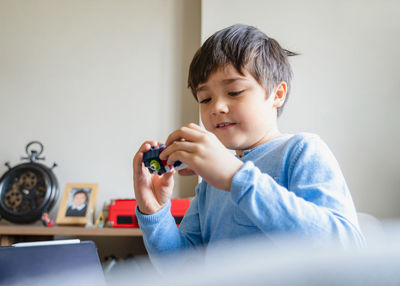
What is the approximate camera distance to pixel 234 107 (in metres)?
0.73

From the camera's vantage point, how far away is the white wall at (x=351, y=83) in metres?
1.79

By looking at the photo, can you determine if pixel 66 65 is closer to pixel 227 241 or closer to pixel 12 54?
pixel 12 54

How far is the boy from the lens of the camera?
0.48 metres

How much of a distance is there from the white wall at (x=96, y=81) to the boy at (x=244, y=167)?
1.24m

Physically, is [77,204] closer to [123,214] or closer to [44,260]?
[123,214]

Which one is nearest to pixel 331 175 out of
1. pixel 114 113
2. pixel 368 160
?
pixel 368 160

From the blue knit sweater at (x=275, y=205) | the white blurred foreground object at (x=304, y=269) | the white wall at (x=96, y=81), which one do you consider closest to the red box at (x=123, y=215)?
the white wall at (x=96, y=81)

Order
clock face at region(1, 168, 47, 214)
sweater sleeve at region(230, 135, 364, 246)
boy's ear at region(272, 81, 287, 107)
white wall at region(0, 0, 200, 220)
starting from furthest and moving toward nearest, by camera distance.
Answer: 1. white wall at region(0, 0, 200, 220)
2. clock face at region(1, 168, 47, 214)
3. boy's ear at region(272, 81, 287, 107)
4. sweater sleeve at region(230, 135, 364, 246)

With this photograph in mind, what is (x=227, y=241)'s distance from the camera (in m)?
0.65

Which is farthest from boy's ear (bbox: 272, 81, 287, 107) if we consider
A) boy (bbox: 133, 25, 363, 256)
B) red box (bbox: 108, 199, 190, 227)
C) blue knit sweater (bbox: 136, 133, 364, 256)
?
red box (bbox: 108, 199, 190, 227)

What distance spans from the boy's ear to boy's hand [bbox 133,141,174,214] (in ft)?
0.90

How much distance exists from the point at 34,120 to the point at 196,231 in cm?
161

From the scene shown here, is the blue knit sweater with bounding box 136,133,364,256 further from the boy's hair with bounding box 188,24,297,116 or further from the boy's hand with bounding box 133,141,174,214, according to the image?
the boy's hair with bounding box 188,24,297,116

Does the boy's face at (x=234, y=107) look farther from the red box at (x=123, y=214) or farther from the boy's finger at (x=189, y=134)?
the red box at (x=123, y=214)
